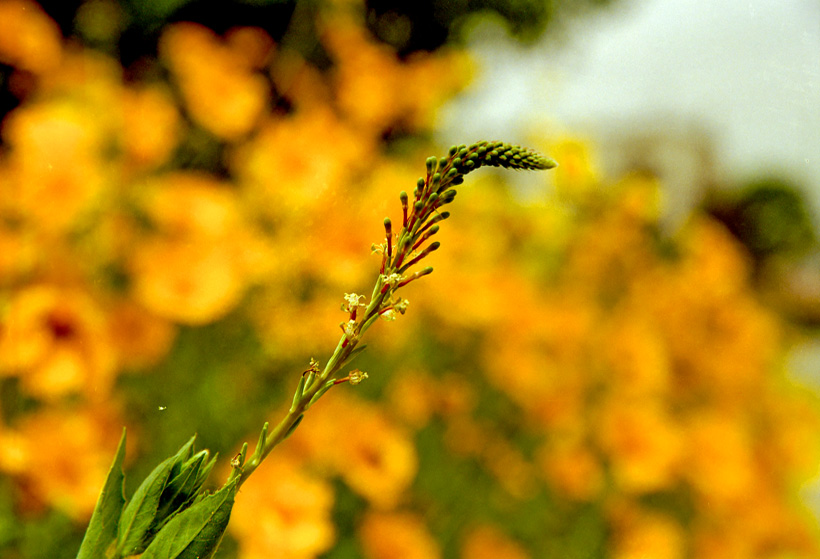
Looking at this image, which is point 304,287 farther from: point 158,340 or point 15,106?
point 15,106

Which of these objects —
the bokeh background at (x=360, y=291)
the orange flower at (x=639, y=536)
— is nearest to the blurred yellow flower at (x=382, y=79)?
the bokeh background at (x=360, y=291)

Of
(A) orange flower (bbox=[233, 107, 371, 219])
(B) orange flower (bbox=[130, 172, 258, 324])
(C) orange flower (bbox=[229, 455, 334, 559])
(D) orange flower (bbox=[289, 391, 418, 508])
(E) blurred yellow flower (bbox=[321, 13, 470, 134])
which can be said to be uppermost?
(E) blurred yellow flower (bbox=[321, 13, 470, 134])

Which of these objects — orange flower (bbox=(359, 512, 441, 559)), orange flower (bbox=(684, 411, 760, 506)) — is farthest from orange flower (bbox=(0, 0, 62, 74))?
orange flower (bbox=(684, 411, 760, 506))

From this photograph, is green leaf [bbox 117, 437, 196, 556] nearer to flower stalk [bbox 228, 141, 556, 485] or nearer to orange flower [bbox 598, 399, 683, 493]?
flower stalk [bbox 228, 141, 556, 485]

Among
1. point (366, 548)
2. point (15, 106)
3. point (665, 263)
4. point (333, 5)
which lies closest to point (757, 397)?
point (665, 263)

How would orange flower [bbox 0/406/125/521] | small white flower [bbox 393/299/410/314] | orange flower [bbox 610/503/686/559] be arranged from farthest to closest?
orange flower [bbox 610/503/686/559] → orange flower [bbox 0/406/125/521] → small white flower [bbox 393/299/410/314]

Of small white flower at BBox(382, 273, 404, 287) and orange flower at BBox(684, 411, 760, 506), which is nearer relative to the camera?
small white flower at BBox(382, 273, 404, 287)
